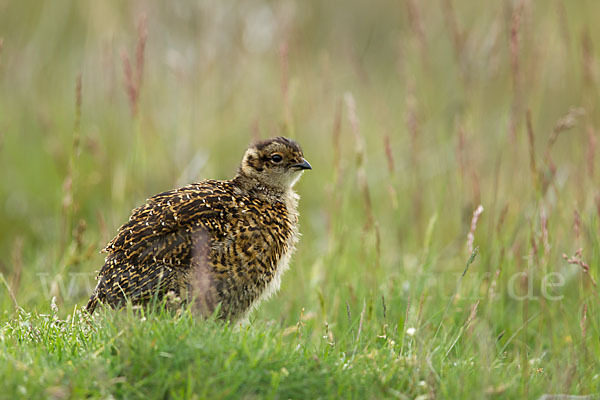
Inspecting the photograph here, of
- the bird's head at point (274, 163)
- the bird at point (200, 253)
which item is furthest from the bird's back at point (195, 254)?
the bird's head at point (274, 163)

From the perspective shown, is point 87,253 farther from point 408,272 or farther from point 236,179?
point 408,272

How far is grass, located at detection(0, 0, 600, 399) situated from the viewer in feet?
11.3

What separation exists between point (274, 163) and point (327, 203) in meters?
1.87

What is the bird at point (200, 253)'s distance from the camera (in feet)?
13.4

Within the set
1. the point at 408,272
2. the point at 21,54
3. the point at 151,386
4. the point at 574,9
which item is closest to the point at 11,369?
the point at 151,386

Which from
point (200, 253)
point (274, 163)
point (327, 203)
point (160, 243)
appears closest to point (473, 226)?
point (274, 163)

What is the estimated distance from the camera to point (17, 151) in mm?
8008

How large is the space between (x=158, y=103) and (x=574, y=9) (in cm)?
684

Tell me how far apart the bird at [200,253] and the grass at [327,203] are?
274 millimetres

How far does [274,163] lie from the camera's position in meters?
5.04

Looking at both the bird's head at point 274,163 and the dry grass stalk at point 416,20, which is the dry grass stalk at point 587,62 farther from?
the bird's head at point 274,163

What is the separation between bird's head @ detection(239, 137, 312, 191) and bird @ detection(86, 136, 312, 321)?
347mm

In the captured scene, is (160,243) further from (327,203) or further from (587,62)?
(587,62)

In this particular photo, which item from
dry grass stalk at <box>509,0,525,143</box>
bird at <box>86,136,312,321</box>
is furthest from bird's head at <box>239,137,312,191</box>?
dry grass stalk at <box>509,0,525,143</box>
